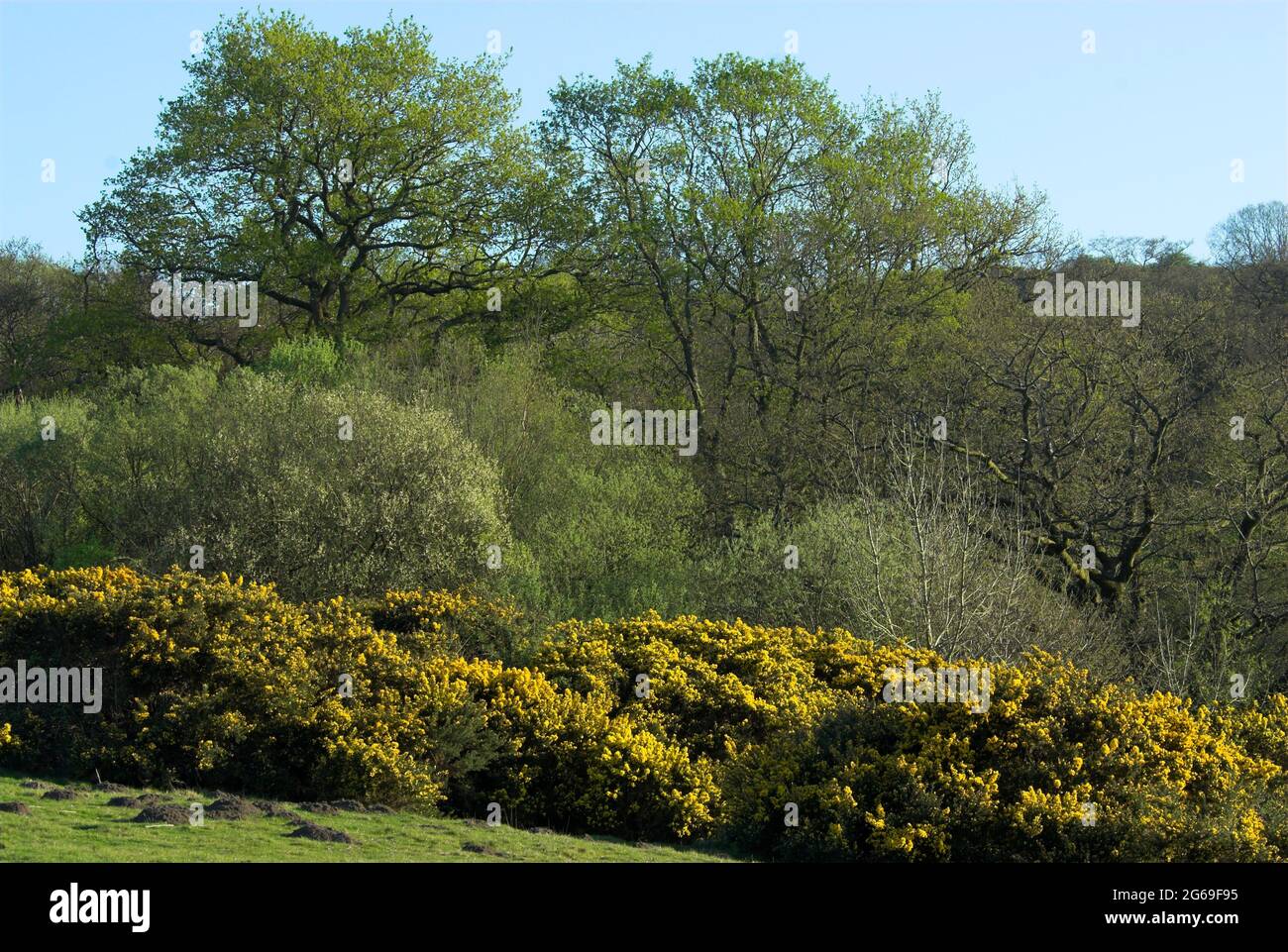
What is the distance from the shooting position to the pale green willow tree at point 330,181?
41.4 m

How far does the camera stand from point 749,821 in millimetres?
14039

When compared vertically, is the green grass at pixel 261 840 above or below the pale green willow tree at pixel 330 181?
below

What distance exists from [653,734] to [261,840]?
5.93 metres

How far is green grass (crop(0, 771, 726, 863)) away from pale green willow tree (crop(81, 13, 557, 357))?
30.1m

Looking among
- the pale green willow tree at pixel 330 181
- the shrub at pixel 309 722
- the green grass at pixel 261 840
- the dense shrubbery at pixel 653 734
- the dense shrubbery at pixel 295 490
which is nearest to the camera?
the green grass at pixel 261 840

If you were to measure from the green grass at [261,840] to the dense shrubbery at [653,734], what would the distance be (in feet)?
2.76

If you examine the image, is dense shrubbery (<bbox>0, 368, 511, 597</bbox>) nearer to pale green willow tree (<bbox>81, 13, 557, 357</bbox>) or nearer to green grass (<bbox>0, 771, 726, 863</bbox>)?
pale green willow tree (<bbox>81, 13, 557, 357</bbox>)

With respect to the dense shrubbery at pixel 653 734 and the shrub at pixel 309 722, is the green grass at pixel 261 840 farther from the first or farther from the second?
the dense shrubbery at pixel 653 734

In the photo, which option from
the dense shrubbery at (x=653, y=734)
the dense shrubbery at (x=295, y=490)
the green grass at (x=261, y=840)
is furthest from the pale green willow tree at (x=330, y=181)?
the green grass at (x=261, y=840)

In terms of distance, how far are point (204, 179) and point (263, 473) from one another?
16.8 m

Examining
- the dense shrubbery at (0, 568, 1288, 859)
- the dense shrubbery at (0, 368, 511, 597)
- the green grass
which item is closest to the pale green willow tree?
the dense shrubbery at (0, 368, 511, 597)

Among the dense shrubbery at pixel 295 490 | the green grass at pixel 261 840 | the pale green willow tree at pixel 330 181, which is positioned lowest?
the green grass at pixel 261 840
